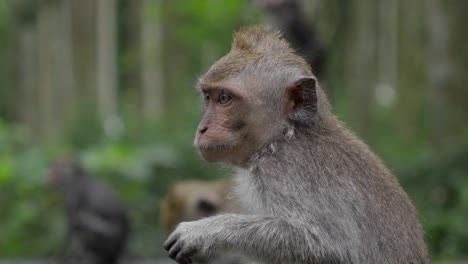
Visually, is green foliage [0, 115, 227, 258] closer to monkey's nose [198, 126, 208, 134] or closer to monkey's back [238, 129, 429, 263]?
monkey's nose [198, 126, 208, 134]

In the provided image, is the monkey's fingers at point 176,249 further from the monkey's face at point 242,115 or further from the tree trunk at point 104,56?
the tree trunk at point 104,56

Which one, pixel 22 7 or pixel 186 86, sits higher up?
pixel 22 7

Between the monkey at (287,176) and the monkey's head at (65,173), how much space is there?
9.54m

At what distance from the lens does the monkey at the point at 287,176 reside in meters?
5.91

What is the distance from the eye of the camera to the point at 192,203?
13.2m

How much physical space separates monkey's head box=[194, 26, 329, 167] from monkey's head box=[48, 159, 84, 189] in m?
9.67

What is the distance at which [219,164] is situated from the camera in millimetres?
6426

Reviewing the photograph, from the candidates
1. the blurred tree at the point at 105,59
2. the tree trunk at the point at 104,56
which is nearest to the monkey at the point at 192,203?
the blurred tree at the point at 105,59

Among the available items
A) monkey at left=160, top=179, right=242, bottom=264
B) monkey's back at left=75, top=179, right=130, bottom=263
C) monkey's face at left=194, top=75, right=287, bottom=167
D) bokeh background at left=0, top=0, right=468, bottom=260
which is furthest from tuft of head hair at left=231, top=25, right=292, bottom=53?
monkey's back at left=75, top=179, right=130, bottom=263

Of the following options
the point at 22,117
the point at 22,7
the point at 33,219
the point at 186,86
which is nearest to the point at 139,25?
the point at 186,86

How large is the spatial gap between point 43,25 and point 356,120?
11.0m

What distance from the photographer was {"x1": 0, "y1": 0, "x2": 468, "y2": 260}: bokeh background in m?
16.7

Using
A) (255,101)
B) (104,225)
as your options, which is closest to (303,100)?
(255,101)

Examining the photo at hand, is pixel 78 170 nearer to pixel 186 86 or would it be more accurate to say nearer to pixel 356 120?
pixel 356 120
